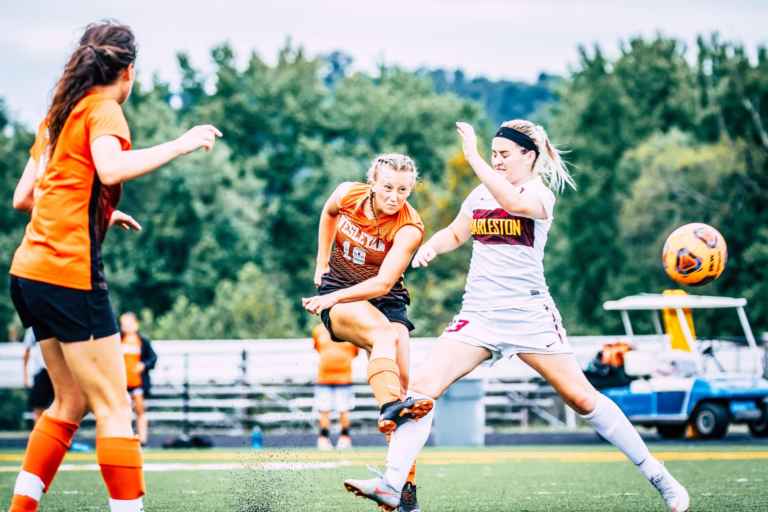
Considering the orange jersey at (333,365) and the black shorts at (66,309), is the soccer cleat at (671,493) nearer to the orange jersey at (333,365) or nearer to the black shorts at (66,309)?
the black shorts at (66,309)

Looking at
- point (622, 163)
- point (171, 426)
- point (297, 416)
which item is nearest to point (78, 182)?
point (297, 416)

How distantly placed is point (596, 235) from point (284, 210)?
12499 mm

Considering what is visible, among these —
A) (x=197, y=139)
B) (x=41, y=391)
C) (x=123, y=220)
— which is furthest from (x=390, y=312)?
(x=41, y=391)

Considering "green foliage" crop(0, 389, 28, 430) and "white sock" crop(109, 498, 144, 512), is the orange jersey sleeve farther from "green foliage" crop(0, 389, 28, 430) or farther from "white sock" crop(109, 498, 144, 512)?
"green foliage" crop(0, 389, 28, 430)

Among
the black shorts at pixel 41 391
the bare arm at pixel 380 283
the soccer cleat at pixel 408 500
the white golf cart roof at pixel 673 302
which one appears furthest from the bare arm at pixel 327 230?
the white golf cart roof at pixel 673 302

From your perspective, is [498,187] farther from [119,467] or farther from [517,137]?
[119,467]

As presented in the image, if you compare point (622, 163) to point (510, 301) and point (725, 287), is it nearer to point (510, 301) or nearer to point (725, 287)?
point (725, 287)

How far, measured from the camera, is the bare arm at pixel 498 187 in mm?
5945

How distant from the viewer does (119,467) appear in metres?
4.68

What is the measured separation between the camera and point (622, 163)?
1767 inches

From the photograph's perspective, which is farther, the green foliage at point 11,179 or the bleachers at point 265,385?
the green foliage at point 11,179

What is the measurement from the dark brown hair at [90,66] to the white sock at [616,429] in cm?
307

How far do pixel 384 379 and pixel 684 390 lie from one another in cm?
1028

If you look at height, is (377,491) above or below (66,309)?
below
